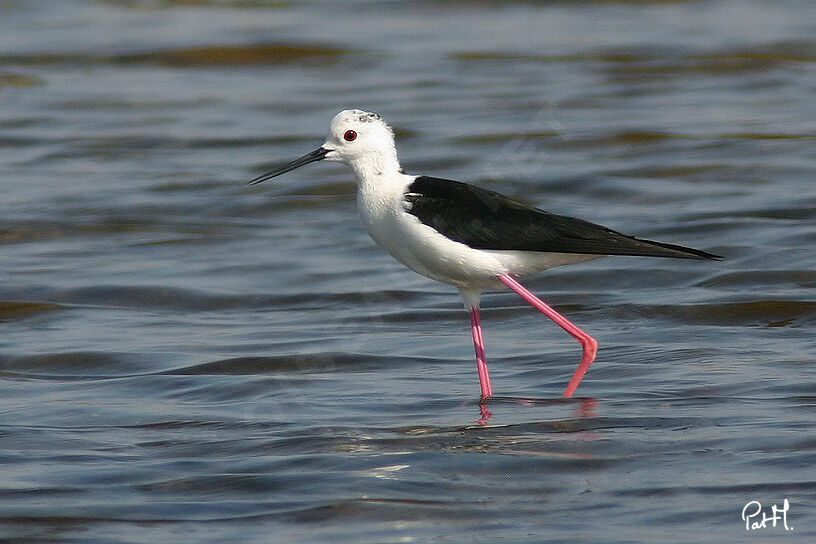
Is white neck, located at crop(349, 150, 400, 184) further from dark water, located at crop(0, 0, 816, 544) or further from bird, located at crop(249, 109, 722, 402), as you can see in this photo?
dark water, located at crop(0, 0, 816, 544)

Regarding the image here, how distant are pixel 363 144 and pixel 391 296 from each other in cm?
193

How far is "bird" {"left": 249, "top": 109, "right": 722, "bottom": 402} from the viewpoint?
684cm

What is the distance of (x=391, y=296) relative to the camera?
9.18m

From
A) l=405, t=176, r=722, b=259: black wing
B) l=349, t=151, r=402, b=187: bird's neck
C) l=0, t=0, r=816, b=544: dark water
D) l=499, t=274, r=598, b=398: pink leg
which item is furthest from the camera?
l=349, t=151, r=402, b=187: bird's neck

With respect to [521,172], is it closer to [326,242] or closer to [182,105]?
[326,242]

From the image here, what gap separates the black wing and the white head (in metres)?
0.35

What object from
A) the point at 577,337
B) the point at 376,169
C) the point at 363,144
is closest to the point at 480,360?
the point at 577,337

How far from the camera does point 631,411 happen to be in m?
6.43

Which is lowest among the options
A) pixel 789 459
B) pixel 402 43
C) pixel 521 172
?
pixel 789 459

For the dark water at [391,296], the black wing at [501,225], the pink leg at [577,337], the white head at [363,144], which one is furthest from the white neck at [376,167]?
Result: the dark water at [391,296]

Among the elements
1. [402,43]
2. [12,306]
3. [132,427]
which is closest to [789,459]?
[132,427]

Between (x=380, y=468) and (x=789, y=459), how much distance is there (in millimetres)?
1513

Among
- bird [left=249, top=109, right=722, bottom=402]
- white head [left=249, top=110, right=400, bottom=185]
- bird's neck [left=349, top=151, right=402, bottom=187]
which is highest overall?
white head [left=249, top=110, right=400, bottom=185]

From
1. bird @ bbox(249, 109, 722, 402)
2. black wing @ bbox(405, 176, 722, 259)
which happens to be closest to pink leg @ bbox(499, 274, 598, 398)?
bird @ bbox(249, 109, 722, 402)
